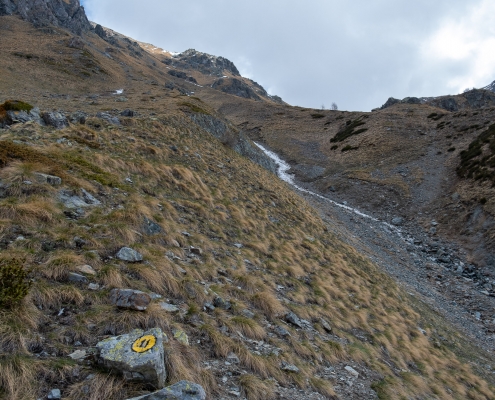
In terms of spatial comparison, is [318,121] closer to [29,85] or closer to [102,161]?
[29,85]

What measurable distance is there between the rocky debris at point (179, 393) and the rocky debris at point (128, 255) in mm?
3747

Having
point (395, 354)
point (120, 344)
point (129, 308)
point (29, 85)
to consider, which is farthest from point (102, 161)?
point (29, 85)

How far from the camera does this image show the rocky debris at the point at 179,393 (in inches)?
143

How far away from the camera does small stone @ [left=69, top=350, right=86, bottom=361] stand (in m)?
4.29

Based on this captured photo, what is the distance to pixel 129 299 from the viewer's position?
5469 millimetres

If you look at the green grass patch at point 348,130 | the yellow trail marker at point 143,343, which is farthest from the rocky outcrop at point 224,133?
the green grass patch at point 348,130

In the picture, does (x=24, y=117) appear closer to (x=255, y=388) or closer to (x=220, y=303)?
(x=220, y=303)

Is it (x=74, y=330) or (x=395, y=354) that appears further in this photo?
(x=395, y=354)

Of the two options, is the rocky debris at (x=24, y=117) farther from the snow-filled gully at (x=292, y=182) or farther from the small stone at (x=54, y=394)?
the snow-filled gully at (x=292, y=182)

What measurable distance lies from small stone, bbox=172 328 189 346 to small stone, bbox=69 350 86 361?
1.50m

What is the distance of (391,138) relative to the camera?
52.1 m

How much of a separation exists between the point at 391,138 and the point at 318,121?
2751cm

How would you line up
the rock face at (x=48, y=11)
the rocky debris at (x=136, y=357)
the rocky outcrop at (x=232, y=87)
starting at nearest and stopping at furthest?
the rocky debris at (x=136, y=357) → the rock face at (x=48, y=11) → the rocky outcrop at (x=232, y=87)

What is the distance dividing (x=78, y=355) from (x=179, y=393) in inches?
66.5
